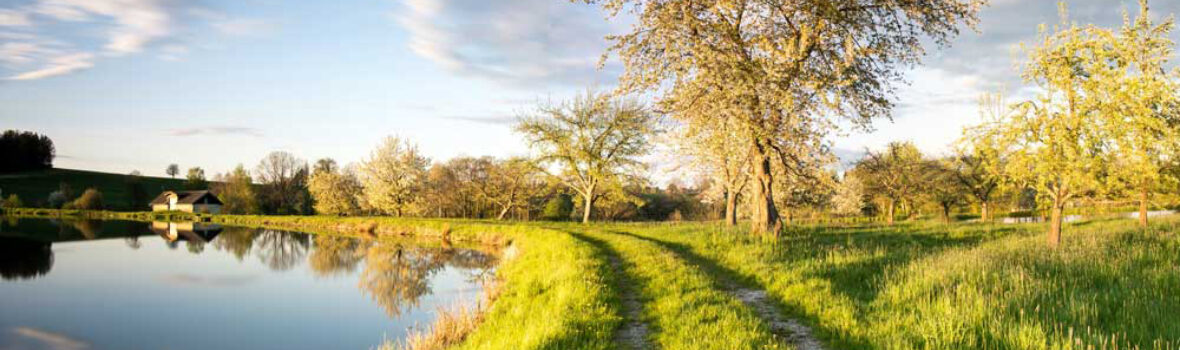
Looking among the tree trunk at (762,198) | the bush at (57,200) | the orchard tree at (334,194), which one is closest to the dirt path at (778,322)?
the tree trunk at (762,198)

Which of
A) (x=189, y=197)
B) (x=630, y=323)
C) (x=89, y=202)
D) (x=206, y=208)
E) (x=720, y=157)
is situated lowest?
(x=630, y=323)

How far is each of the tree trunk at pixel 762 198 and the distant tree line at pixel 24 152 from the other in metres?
155

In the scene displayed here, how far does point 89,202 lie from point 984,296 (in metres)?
112

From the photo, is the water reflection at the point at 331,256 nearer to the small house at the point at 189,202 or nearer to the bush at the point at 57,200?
the small house at the point at 189,202

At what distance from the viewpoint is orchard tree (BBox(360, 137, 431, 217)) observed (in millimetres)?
56188

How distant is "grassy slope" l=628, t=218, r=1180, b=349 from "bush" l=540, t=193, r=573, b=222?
4856cm

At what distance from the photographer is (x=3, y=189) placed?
10288 cm

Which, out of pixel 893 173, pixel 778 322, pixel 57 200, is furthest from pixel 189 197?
pixel 778 322

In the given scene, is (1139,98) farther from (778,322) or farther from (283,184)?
(283,184)

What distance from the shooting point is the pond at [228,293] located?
14.8 metres

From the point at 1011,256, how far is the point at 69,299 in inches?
1126

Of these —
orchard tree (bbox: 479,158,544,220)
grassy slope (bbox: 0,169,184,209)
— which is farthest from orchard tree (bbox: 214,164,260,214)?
orchard tree (bbox: 479,158,544,220)

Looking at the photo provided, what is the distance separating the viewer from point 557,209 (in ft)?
207

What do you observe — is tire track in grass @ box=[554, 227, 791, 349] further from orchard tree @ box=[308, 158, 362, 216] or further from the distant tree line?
the distant tree line
